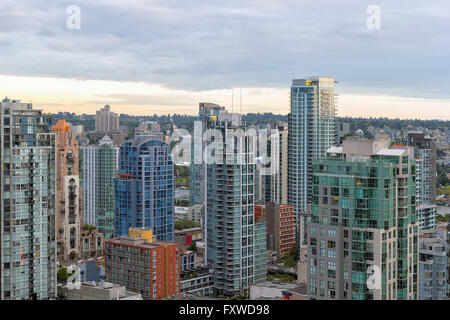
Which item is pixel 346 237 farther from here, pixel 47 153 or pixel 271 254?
pixel 271 254

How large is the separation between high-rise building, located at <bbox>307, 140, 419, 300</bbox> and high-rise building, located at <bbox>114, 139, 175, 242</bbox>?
11.3 m

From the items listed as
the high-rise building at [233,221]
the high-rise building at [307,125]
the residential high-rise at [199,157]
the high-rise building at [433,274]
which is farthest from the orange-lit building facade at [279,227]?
the high-rise building at [433,274]

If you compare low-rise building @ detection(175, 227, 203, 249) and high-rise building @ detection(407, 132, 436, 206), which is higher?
high-rise building @ detection(407, 132, 436, 206)

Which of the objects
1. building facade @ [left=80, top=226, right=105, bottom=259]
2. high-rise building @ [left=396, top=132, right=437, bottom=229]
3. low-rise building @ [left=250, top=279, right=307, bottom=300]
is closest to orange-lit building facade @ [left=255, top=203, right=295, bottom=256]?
high-rise building @ [left=396, top=132, right=437, bottom=229]

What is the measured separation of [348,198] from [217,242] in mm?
9022

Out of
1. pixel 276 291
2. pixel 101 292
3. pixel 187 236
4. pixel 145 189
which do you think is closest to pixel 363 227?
pixel 101 292

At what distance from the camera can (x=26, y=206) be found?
10578 millimetres

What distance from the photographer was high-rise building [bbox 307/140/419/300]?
8.02 metres

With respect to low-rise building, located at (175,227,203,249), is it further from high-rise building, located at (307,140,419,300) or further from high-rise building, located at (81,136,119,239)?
high-rise building, located at (307,140,419,300)

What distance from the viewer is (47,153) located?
1101 cm

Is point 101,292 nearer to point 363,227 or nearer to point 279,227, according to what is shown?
point 363,227

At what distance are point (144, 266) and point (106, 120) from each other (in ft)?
47.0
